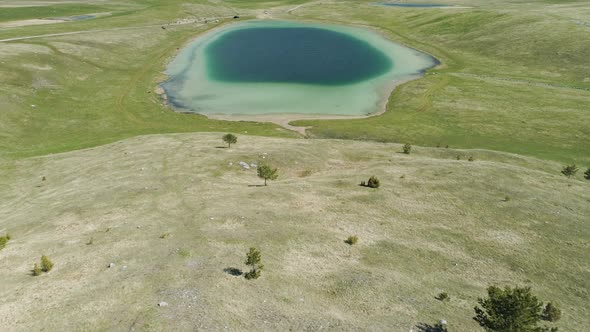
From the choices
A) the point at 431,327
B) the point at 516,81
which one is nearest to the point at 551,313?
the point at 431,327

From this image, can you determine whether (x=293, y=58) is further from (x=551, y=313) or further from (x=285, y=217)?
(x=551, y=313)

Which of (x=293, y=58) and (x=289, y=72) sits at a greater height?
(x=293, y=58)

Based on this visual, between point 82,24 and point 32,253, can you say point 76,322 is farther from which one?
point 82,24

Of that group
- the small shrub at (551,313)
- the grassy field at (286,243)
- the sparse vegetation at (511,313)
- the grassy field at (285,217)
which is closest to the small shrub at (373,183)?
the grassy field at (285,217)

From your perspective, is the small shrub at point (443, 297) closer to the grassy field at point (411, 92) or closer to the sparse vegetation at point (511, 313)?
the sparse vegetation at point (511, 313)

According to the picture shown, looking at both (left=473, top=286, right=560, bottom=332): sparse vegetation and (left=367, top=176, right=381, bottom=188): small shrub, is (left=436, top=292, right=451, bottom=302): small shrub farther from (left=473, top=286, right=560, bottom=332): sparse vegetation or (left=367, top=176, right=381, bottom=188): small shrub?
(left=367, top=176, right=381, bottom=188): small shrub

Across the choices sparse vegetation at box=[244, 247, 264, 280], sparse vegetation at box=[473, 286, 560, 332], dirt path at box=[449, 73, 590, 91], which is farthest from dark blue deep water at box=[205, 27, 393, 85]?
sparse vegetation at box=[473, 286, 560, 332]

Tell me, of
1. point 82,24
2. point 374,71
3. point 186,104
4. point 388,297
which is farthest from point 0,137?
point 82,24
